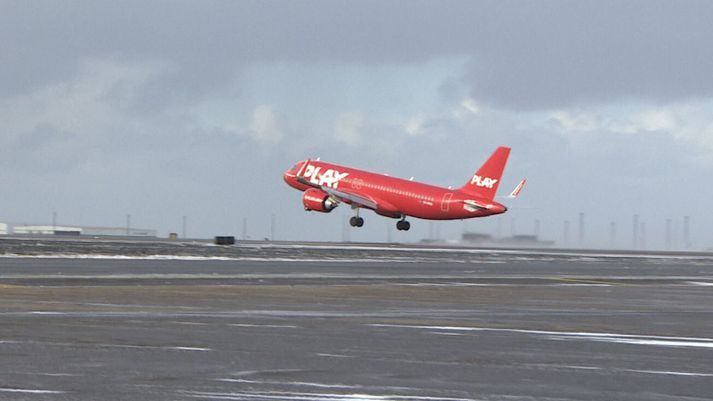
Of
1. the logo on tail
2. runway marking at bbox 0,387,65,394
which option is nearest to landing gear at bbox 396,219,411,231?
the logo on tail

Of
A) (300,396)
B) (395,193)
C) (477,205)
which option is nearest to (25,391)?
(300,396)

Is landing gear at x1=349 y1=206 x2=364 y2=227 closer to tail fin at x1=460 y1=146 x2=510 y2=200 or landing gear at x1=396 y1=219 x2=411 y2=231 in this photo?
landing gear at x1=396 y1=219 x2=411 y2=231

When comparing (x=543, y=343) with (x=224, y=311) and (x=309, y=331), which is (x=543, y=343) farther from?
(x=224, y=311)

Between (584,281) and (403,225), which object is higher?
(403,225)

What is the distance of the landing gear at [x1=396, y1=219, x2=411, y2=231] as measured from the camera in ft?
376

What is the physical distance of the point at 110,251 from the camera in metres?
72.1

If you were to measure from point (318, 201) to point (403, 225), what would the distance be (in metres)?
8.14

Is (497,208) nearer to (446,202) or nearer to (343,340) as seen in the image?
(446,202)

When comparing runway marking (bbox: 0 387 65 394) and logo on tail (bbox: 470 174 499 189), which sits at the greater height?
logo on tail (bbox: 470 174 499 189)

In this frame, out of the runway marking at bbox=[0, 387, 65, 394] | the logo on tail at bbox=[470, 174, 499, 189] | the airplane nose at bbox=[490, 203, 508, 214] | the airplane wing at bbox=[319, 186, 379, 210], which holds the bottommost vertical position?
the runway marking at bbox=[0, 387, 65, 394]

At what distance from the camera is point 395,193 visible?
11100cm

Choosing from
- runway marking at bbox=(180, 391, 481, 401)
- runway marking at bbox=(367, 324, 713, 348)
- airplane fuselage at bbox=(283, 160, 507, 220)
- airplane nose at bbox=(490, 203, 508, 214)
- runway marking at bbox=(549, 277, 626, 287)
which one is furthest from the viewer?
airplane fuselage at bbox=(283, 160, 507, 220)

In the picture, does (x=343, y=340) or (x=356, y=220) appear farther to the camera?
(x=356, y=220)

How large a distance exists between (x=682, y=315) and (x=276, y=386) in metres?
16.9
